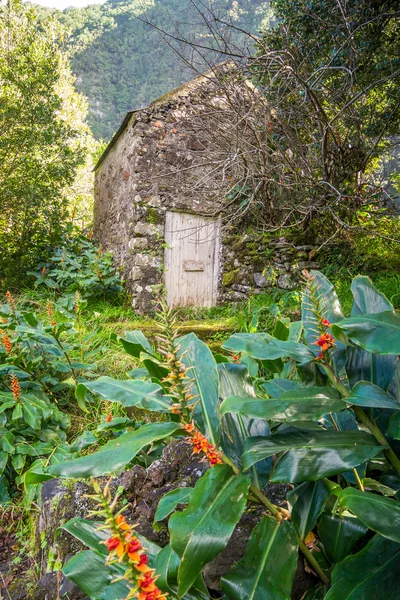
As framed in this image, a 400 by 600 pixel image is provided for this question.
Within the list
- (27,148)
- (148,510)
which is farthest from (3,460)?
(27,148)

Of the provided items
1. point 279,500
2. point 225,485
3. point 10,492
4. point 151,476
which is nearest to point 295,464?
point 225,485

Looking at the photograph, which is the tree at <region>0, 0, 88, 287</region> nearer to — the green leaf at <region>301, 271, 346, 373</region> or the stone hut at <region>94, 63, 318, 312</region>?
the stone hut at <region>94, 63, 318, 312</region>

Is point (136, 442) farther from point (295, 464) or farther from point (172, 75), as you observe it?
point (172, 75)

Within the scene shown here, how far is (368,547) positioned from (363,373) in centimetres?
37

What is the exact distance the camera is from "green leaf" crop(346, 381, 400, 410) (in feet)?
2.47

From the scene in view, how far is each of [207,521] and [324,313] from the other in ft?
1.74

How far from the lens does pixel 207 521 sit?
2.06ft

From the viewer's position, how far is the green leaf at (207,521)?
23.2 inches

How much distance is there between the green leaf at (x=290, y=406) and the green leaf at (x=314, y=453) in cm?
6

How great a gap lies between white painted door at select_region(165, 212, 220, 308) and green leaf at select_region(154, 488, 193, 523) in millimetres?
5876

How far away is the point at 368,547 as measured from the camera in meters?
0.73

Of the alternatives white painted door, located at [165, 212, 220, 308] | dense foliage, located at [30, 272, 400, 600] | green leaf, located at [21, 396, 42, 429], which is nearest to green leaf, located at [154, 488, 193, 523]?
dense foliage, located at [30, 272, 400, 600]

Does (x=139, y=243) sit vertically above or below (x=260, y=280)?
above

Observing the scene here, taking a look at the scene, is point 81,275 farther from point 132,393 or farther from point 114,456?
point 114,456
